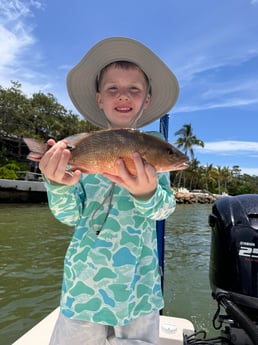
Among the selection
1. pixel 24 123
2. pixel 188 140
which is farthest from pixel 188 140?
pixel 24 123

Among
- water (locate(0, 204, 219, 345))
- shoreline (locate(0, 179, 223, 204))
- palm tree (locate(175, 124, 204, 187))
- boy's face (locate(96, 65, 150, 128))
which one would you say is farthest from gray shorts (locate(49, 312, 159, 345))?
palm tree (locate(175, 124, 204, 187))

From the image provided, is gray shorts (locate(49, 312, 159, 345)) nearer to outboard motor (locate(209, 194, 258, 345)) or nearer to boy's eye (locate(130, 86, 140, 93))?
outboard motor (locate(209, 194, 258, 345))

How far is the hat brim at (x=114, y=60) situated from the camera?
5.57 feet

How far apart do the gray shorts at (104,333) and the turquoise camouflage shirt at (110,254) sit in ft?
0.13

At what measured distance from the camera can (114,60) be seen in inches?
67.9

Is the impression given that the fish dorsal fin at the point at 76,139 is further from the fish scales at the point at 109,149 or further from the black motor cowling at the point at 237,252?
the black motor cowling at the point at 237,252

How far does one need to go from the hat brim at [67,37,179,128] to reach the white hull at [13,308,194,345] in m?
1.43

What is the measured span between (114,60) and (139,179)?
79 centimetres

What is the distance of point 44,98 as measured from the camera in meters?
33.4

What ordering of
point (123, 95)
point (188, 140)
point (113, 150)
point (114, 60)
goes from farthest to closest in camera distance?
1. point (188, 140)
2. point (114, 60)
3. point (123, 95)
4. point (113, 150)

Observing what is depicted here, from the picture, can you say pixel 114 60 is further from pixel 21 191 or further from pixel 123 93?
pixel 21 191

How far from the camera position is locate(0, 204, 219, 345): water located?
4453mm

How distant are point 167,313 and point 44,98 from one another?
32015 millimetres

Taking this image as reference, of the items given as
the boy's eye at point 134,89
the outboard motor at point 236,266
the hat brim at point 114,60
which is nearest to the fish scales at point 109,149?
the boy's eye at point 134,89
